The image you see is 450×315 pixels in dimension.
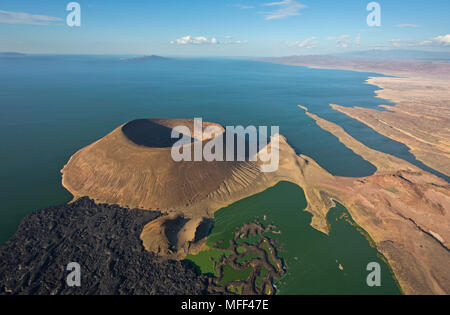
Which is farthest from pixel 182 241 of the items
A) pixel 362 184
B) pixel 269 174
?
pixel 362 184

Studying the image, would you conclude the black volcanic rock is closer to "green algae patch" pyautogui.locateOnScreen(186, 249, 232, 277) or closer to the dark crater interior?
"green algae patch" pyautogui.locateOnScreen(186, 249, 232, 277)

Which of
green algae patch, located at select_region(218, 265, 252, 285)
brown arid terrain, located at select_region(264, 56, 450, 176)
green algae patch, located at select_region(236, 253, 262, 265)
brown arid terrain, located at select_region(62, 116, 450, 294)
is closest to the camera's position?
green algae patch, located at select_region(218, 265, 252, 285)

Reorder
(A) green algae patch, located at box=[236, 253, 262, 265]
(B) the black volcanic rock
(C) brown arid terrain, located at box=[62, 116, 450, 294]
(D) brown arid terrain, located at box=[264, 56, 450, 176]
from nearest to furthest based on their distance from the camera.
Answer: (B) the black volcanic rock
(A) green algae patch, located at box=[236, 253, 262, 265]
(C) brown arid terrain, located at box=[62, 116, 450, 294]
(D) brown arid terrain, located at box=[264, 56, 450, 176]

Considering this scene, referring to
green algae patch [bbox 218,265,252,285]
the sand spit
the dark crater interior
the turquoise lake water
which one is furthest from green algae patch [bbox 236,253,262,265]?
the sand spit

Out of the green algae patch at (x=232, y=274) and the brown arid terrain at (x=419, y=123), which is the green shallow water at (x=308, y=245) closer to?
the green algae patch at (x=232, y=274)
